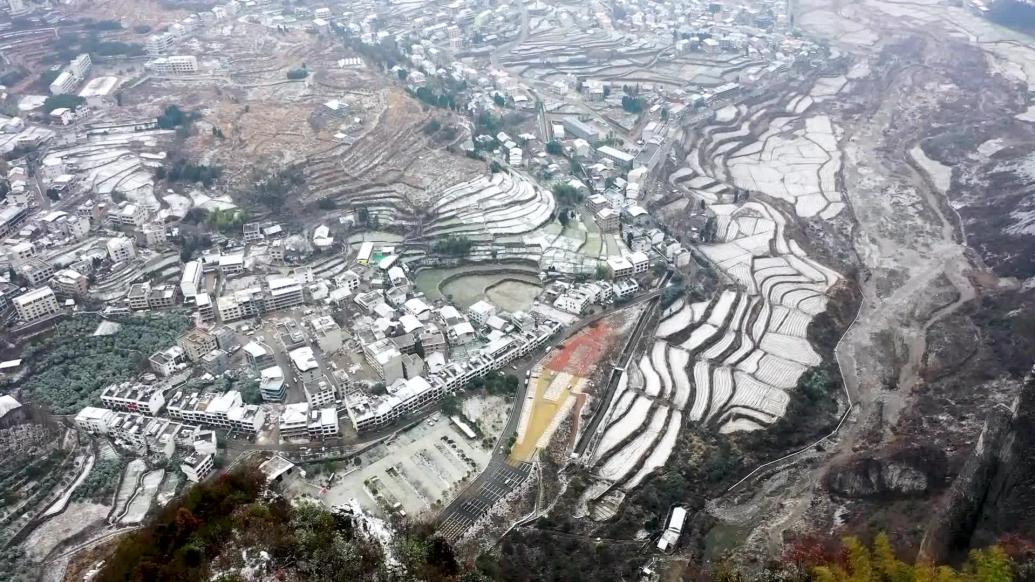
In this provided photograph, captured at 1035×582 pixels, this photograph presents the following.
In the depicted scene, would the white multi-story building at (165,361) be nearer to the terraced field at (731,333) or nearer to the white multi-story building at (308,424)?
the white multi-story building at (308,424)

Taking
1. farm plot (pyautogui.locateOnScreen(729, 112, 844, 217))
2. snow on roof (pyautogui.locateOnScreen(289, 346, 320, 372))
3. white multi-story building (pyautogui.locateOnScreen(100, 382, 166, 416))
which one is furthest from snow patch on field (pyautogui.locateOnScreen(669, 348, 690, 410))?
white multi-story building (pyautogui.locateOnScreen(100, 382, 166, 416))

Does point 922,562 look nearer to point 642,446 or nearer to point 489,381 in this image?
point 642,446

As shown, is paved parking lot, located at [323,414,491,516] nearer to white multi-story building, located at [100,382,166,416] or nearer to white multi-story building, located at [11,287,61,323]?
white multi-story building, located at [100,382,166,416]

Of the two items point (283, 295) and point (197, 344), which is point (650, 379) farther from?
point (197, 344)

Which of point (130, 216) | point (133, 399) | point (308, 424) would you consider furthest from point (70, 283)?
point (308, 424)

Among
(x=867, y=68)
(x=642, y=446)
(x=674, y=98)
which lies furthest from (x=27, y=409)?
(x=867, y=68)
